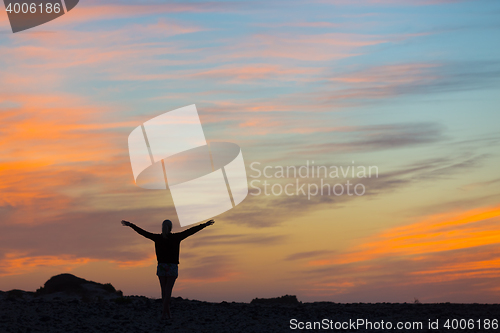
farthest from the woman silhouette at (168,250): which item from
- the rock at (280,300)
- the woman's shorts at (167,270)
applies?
the rock at (280,300)

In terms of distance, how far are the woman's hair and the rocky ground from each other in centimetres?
260

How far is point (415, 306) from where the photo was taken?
69.2 ft

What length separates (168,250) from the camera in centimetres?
1727

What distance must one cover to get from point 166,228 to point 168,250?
0.64 m

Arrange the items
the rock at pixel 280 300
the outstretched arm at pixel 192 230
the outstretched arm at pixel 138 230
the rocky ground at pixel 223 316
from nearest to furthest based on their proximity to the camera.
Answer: the rocky ground at pixel 223 316
the outstretched arm at pixel 192 230
the outstretched arm at pixel 138 230
the rock at pixel 280 300

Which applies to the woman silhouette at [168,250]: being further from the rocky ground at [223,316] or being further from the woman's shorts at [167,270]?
the rocky ground at [223,316]

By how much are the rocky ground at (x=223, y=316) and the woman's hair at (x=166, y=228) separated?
2597 millimetres

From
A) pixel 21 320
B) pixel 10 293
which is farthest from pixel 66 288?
pixel 21 320

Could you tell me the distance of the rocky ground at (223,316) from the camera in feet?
54.6

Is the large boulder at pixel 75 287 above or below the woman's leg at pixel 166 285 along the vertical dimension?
above

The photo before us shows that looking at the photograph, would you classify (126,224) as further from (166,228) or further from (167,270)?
(167,270)

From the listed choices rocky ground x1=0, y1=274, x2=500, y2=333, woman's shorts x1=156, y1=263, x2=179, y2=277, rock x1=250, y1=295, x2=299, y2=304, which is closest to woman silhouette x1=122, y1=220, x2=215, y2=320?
woman's shorts x1=156, y1=263, x2=179, y2=277

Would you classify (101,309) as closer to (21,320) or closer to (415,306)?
(21,320)

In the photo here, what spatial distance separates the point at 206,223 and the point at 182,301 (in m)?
6.42
